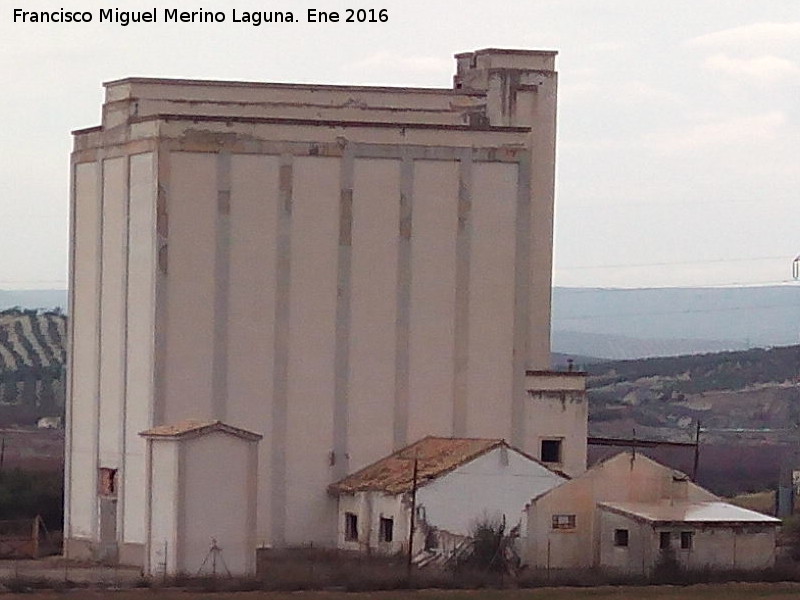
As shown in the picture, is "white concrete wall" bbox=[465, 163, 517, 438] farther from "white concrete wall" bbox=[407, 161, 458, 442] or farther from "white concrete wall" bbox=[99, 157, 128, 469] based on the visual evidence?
"white concrete wall" bbox=[99, 157, 128, 469]

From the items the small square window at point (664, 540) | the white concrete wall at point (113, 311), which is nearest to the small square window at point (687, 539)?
the small square window at point (664, 540)

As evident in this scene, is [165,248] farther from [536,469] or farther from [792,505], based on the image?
[792,505]

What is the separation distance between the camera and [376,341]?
5362cm

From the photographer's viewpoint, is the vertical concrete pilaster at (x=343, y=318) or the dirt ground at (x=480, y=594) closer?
the dirt ground at (x=480, y=594)

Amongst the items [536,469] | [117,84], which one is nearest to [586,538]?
[536,469]

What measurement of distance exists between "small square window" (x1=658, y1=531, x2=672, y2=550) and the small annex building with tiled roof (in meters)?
3.40

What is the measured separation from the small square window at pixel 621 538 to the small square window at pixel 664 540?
1129 millimetres

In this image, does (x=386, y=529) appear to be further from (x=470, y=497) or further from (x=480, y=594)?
(x=480, y=594)

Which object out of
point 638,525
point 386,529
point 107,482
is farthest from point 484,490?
point 107,482

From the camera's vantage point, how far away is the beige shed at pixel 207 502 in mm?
46719

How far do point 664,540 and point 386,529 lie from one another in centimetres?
618

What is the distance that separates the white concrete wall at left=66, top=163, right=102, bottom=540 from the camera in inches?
2180

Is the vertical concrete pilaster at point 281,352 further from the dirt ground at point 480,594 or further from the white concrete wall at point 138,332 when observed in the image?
the dirt ground at point 480,594

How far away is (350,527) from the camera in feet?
172
